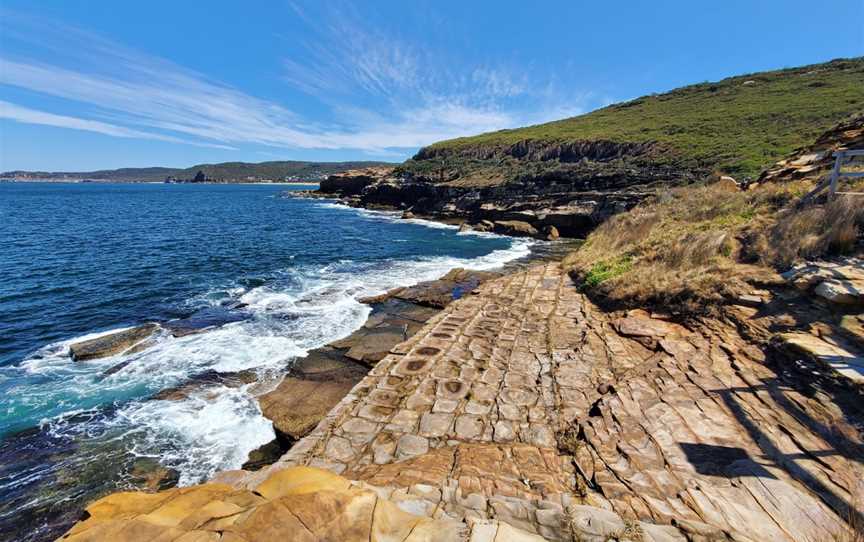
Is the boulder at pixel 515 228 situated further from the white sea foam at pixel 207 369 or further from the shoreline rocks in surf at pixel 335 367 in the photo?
the white sea foam at pixel 207 369

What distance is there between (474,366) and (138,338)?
1215 cm

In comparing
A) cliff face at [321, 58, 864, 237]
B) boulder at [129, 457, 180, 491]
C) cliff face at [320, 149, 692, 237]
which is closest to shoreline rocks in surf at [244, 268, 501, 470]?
boulder at [129, 457, 180, 491]

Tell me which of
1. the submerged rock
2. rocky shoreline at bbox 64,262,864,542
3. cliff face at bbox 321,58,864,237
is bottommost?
the submerged rock

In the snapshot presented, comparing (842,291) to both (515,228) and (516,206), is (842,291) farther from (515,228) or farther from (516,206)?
(516,206)

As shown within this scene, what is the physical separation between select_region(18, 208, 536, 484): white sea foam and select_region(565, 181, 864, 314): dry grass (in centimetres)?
942

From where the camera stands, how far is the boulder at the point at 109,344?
37.8ft

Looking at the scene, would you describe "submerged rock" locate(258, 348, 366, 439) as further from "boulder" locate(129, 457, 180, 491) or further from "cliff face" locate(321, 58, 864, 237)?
"cliff face" locate(321, 58, 864, 237)

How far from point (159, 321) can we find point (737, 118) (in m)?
67.5

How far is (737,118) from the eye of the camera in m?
49.7

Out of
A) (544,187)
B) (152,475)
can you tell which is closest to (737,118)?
(544,187)

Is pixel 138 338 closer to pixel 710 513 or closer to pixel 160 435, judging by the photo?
pixel 160 435

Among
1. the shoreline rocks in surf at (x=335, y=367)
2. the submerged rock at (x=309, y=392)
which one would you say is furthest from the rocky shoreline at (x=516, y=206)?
the submerged rock at (x=309, y=392)

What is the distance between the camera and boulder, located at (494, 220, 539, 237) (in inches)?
1505

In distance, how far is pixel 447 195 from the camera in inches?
2221
